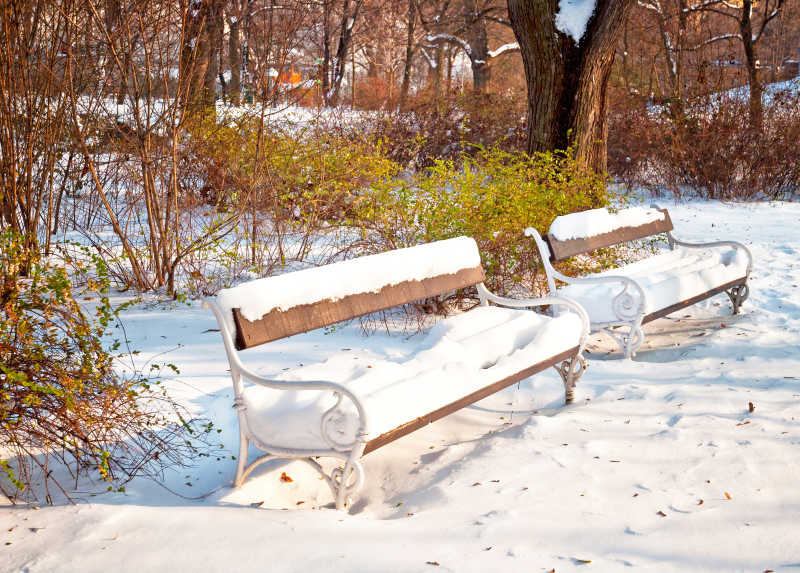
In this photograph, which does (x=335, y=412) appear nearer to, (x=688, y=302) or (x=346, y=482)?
(x=346, y=482)

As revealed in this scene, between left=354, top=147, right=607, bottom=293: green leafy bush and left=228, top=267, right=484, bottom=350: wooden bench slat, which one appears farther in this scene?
left=354, top=147, right=607, bottom=293: green leafy bush

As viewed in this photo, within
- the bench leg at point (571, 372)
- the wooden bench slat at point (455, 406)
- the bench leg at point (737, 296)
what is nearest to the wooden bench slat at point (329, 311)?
the wooden bench slat at point (455, 406)

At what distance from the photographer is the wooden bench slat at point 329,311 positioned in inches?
111

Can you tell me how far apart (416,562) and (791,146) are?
33.9ft

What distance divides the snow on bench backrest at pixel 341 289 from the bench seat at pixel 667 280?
877 mm

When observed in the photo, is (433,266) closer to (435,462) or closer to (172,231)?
(435,462)

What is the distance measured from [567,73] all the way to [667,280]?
3.19 m

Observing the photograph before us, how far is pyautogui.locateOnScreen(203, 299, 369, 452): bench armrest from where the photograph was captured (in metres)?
2.58

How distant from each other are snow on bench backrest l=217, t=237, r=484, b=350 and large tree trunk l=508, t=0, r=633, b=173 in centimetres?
392

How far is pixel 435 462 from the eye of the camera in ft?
10.6

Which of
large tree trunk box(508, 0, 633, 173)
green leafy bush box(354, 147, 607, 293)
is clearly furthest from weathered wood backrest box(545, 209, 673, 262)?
large tree trunk box(508, 0, 633, 173)

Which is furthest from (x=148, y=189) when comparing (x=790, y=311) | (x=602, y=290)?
(x=790, y=311)

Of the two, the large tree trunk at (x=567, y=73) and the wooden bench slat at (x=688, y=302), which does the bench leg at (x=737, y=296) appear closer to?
the wooden bench slat at (x=688, y=302)

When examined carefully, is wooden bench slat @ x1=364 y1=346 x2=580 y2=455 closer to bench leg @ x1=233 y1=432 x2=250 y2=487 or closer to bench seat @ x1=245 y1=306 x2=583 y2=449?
bench seat @ x1=245 y1=306 x2=583 y2=449
